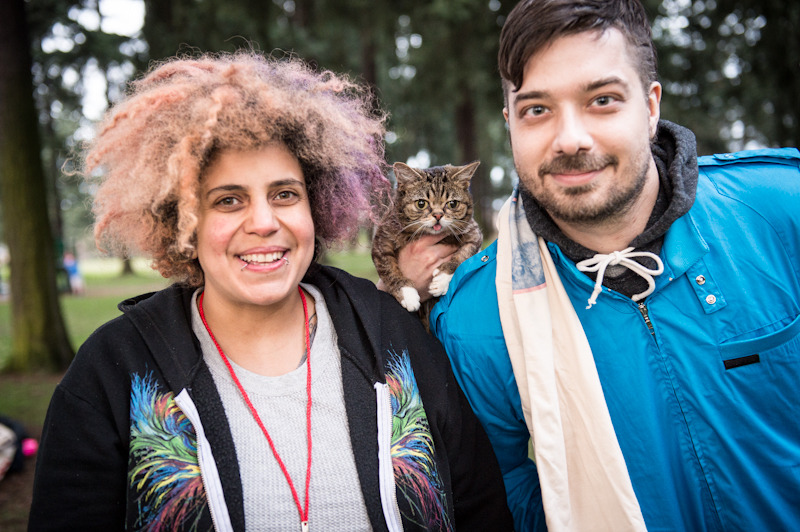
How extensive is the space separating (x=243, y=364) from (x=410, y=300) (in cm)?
107

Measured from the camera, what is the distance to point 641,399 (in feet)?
6.92

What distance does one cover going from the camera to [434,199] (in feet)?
13.2

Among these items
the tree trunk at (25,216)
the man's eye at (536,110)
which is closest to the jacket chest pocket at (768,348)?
the man's eye at (536,110)

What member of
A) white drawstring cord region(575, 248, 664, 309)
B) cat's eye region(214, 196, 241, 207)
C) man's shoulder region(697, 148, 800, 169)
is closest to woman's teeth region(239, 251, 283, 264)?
cat's eye region(214, 196, 241, 207)

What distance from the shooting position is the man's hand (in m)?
3.16

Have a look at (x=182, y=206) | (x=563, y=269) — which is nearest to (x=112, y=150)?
(x=182, y=206)

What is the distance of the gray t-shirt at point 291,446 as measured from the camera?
6.29ft

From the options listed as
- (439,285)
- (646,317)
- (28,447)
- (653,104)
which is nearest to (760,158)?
(653,104)

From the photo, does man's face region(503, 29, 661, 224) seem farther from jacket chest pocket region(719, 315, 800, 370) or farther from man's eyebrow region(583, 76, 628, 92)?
jacket chest pocket region(719, 315, 800, 370)

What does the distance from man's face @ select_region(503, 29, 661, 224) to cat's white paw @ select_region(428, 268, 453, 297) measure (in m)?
0.92

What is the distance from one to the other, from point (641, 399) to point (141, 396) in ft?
6.21

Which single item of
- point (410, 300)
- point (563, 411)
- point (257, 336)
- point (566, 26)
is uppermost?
point (566, 26)

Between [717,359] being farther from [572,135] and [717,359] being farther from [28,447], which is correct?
[28,447]

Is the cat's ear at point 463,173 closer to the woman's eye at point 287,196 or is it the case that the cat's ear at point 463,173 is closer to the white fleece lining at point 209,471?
the woman's eye at point 287,196
